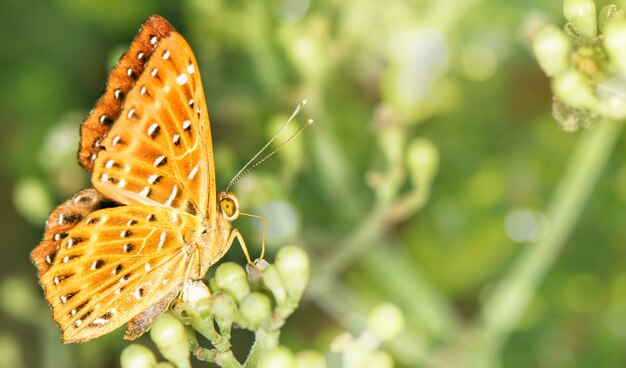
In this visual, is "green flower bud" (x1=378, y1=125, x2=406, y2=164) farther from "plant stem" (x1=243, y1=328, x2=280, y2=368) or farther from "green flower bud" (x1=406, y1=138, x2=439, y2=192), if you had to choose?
"plant stem" (x1=243, y1=328, x2=280, y2=368)

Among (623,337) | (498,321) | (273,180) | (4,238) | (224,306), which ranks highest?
(623,337)

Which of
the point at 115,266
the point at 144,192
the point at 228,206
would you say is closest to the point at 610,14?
the point at 228,206

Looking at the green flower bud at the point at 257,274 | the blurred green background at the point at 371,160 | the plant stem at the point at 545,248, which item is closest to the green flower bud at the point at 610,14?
the blurred green background at the point at 371,160

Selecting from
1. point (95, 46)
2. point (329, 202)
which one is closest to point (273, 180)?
point (329, 202)

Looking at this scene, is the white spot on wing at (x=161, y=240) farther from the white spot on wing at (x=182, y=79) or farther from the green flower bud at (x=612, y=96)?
the green flower bud at (x=612, y=96)

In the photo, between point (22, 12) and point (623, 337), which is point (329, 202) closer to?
point (623, 337)

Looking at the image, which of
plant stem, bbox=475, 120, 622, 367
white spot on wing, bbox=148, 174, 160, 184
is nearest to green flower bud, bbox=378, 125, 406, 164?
plant stem, bbox=475, 120, 622, 367
